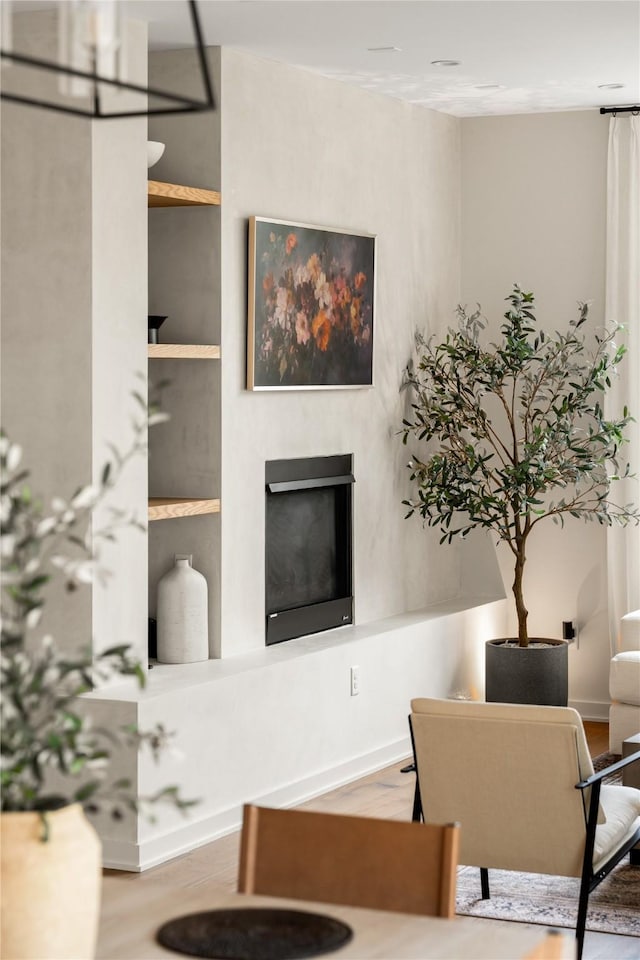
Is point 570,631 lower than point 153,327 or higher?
lower

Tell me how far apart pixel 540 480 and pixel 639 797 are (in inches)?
98.9

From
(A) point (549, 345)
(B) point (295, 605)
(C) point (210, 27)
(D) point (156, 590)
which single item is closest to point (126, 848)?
(D) point (156, 590)

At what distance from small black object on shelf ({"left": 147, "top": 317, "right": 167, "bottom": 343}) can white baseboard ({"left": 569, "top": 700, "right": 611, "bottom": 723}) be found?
338 cm

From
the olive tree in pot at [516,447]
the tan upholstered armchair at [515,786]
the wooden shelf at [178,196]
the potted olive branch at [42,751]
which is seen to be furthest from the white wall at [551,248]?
the potted olive branch at [42,751]

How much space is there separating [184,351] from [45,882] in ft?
12.9

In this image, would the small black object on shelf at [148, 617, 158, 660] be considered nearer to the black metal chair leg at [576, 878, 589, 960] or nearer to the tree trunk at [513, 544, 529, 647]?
the tree trunk at [513, 544, 529, 647]

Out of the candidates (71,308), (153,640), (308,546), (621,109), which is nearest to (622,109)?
(621,109)

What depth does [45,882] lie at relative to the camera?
159 cm

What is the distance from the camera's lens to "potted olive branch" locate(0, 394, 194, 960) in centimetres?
149

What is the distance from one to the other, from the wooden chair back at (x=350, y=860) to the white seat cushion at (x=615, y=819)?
6.01 feet

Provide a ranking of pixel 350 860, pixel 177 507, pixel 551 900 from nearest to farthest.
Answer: pixel 350 860
pixel 551 900
pixel 177 507

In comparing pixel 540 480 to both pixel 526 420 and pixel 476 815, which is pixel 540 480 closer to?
pixel 526 420

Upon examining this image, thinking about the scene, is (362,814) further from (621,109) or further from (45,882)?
(45,882)

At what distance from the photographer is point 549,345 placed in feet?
25.1
